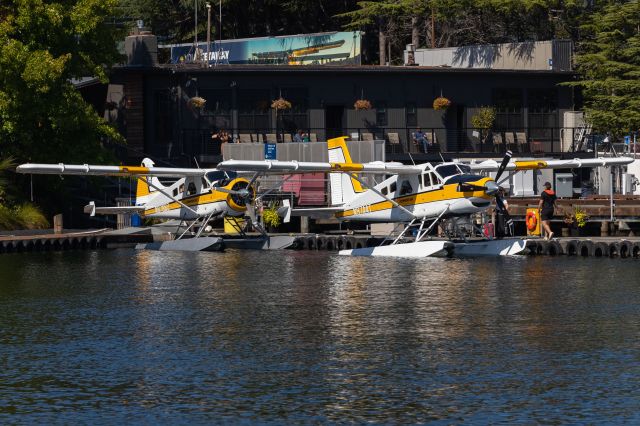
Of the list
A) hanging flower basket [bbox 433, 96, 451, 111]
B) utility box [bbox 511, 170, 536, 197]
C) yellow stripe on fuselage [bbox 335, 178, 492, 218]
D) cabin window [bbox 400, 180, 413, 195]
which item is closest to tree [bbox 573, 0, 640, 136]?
hanging flower basket [bbox 433, 96, 451, 111]

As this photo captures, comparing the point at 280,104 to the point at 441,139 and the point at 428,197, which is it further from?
the point at 428,197

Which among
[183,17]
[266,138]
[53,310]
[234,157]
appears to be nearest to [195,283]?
[53,310]

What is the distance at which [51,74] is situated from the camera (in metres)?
41.8

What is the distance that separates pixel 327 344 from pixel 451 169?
1418 centimetres

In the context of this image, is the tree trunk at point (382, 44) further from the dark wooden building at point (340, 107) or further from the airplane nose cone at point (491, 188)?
the airplane nose cone at point (491, 188)

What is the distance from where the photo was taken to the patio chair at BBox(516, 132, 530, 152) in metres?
54.1

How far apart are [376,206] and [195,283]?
7.99m

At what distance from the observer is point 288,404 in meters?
16.6

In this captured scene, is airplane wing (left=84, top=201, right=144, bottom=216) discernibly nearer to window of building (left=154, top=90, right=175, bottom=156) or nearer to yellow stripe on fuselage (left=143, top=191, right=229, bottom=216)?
yellow stripe on fuselage (left=143, top=191, right=229, bottom=216)

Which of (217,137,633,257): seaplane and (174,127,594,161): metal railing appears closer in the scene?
(217,137,633,257): seaplane

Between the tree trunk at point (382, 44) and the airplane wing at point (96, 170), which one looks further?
the tree trunk at point (382, 44)

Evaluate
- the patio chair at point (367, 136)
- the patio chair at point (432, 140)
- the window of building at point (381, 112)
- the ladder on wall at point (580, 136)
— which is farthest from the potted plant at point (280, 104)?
the ladder on wall at point (580, 136)

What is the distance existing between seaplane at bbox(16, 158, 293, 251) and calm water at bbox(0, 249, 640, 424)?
4898 millimetres

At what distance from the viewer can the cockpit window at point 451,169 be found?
3412 cm
